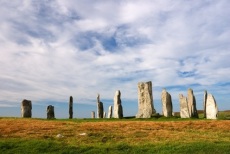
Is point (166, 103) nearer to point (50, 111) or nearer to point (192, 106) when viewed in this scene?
point (192, 106)

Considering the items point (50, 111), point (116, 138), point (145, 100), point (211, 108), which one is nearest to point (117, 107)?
point (145, 100)

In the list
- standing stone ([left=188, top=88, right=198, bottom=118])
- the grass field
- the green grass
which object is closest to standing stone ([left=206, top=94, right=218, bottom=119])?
standing stone ([left=188, top=88, right=198, bottom=118])

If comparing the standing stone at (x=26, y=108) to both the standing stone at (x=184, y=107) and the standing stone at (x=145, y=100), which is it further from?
the standing stone at (x=184, y=107)

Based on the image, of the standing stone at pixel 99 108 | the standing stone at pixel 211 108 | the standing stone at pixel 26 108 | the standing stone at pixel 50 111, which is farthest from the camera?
the standing stone at pixel 99 108

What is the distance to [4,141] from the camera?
25.9 meters

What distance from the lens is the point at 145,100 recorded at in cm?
4703

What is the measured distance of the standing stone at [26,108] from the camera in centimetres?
4716

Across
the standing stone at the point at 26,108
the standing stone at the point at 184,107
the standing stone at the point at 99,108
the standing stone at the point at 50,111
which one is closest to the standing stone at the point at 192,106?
the standing stone at the point at 184,107

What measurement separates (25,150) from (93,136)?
6111mm

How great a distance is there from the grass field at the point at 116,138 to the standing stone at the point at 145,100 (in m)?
11.2

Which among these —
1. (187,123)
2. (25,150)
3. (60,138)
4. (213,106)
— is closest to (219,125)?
(187,123)

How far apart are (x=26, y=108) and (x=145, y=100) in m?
15.9

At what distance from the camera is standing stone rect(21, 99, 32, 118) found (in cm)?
4716

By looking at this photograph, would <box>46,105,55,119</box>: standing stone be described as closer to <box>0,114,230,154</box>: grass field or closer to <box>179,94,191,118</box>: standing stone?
<box>0,114,230,154</box>: grass field
